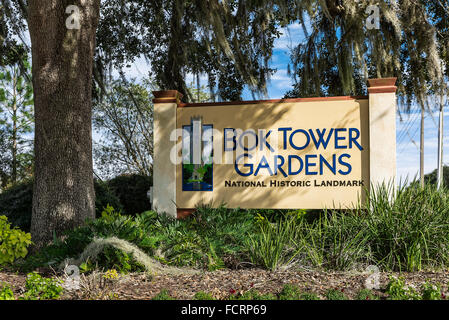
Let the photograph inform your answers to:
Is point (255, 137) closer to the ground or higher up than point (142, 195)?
higher up

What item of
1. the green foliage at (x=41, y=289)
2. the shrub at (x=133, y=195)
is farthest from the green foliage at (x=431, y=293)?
the shrub at (x=133, y=195)

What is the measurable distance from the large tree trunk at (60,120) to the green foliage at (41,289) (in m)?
1.99

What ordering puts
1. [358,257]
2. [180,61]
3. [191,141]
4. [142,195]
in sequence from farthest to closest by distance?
[142,195], [180,61], [191,141], [358,257]

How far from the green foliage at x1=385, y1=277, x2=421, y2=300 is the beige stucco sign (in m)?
3.05

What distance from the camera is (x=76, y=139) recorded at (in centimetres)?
566

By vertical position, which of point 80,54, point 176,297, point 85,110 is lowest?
point 176,297

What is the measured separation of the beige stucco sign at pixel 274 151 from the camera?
260 inches

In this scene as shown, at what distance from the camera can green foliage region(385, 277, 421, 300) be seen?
136 inches

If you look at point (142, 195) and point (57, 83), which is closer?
point (57, 83)

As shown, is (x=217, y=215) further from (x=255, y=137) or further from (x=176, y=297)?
(x=176, y=297)

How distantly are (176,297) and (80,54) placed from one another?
376 centimetres

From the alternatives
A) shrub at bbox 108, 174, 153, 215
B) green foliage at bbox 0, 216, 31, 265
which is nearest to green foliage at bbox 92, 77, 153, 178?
shrub at bbox 108, 174, 153, 215

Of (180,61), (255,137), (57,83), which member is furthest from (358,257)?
(180,61)
